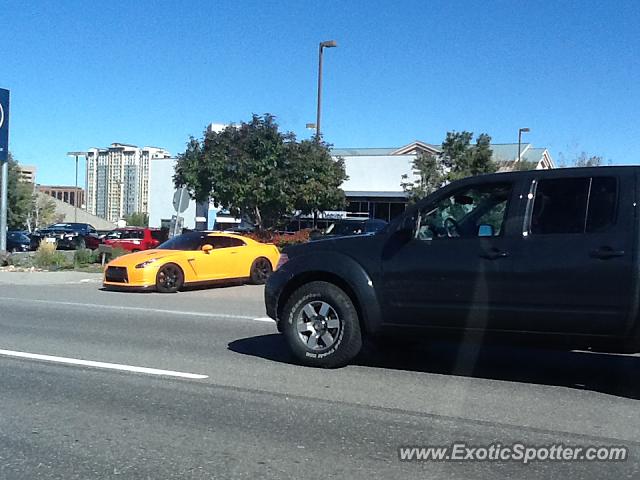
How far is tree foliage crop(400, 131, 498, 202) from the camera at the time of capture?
29.9 meters

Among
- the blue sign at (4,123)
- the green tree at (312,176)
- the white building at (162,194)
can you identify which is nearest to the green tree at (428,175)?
the green tree at (312,176)

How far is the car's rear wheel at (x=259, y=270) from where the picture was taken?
16766 mm

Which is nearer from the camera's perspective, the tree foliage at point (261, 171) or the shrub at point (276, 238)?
the shrub at point (276, 238)

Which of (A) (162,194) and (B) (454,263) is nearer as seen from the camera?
(B) (454,263)

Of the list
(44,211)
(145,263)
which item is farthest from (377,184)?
(44,211)

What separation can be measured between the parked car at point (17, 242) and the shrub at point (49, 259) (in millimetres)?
13498

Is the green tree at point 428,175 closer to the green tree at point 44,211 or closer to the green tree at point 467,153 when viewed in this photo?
the green tree at point 467,153

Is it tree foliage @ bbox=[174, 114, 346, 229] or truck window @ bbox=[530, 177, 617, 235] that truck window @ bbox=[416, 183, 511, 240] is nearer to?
truck window @ bbox=[530, 177, 617, 235]

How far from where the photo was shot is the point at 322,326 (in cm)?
721

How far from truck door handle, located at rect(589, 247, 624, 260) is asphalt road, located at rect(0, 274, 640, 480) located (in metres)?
1.26

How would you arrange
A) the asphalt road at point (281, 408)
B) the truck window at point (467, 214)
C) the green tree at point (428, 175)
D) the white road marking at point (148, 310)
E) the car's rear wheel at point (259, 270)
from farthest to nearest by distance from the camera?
the green tree at point (428, 175)
the car's rear wheel at point (259, 270)
the white road marking at point (148, 310)
the truck window at point (467, 214)
the asphalt road at point (281, 408)

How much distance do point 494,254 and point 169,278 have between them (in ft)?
33.4

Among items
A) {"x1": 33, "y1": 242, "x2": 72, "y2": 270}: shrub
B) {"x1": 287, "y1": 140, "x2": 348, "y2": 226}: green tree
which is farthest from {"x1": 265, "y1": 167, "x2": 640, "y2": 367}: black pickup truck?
{"x1": 287, "y1": 140, "x2": 348, "y2": 226}: green tree

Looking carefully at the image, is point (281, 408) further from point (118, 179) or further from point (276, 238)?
point (118, 179)
